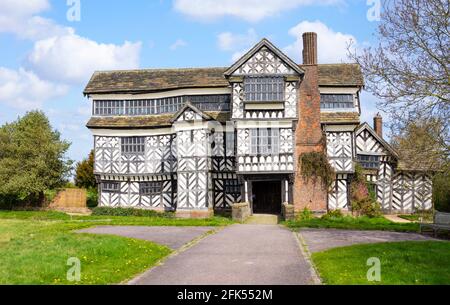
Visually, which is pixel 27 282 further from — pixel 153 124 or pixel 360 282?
pixel 153 124

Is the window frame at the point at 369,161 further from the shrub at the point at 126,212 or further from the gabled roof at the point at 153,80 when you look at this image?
the shrub at the point at 126,212

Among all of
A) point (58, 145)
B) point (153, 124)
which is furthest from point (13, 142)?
point (153, 124)

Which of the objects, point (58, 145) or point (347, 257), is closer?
point (347, 257)

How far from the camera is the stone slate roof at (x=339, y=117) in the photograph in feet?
103

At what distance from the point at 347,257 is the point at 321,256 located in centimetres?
83

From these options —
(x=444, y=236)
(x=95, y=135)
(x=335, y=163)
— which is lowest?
(x=444, y=236)

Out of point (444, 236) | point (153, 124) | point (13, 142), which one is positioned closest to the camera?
point (444, 236)

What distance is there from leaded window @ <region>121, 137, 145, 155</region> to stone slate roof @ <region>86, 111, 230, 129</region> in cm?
101

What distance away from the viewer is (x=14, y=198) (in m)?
36.5

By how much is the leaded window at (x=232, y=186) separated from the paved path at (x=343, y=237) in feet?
36.4

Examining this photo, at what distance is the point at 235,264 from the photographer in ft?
41.0

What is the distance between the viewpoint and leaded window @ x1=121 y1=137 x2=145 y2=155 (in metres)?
34.3

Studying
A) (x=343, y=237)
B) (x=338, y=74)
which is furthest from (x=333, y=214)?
(x=338, y=74)

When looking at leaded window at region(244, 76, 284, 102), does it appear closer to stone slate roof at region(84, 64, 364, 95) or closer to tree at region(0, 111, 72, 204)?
stone slate roof at region(84, 64, 364, 95)
